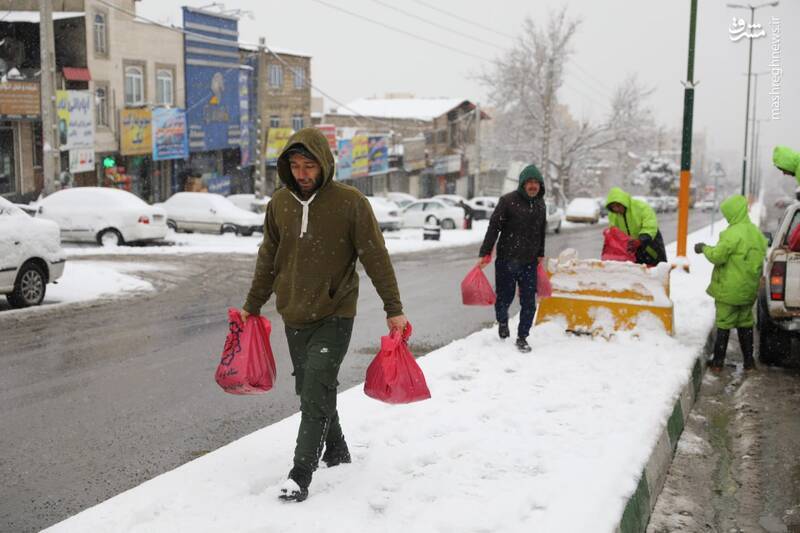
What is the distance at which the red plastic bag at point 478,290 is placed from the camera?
8430mm

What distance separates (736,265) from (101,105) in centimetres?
2773

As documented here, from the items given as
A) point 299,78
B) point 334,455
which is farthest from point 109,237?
point 299,78

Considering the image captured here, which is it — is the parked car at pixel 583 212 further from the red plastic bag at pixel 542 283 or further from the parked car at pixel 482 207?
the red plastic bag at pixel 542 283

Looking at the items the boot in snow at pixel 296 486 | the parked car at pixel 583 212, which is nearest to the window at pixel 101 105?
the parked car at pixel 583 212

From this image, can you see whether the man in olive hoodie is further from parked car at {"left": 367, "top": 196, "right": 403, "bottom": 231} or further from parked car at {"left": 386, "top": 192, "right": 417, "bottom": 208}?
parked car at {"left": 386, "top": 192, "right": 417, "bottom": 208}

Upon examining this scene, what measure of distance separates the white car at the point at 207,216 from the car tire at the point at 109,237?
5.58 metres

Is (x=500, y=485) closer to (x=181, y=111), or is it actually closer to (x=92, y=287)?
(x=92, y=287)

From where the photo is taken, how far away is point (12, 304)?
11703 millimetres

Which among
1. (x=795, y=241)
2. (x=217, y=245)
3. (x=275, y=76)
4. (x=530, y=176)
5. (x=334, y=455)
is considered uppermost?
(x=275, y=76)

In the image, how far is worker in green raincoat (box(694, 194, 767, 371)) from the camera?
8.41m

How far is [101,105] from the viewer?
3145cm

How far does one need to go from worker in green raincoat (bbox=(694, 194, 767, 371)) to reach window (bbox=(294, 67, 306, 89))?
39785 mm

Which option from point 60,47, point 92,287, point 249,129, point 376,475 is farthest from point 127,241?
point 249,129

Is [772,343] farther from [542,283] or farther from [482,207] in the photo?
[482,207]
